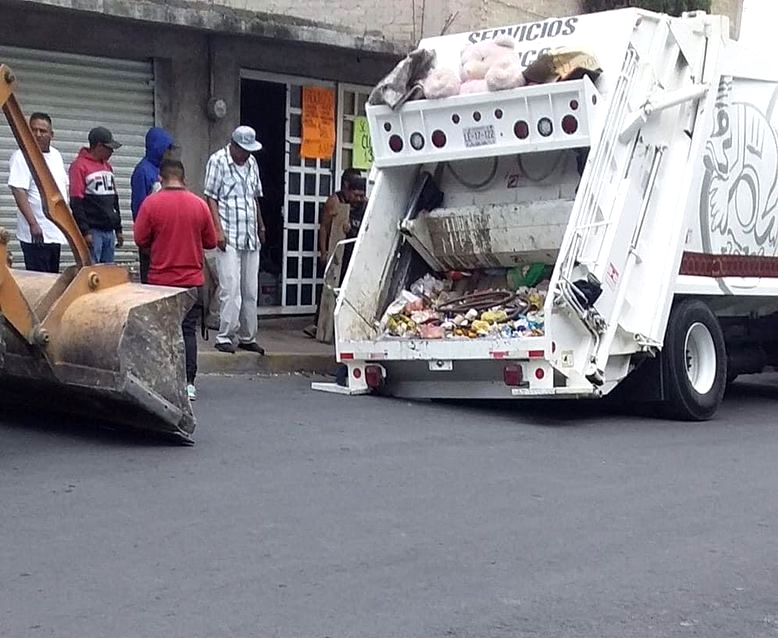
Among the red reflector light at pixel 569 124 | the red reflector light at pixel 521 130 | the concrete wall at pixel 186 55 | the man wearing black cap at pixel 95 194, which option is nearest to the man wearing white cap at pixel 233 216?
the man wearing black cap at pixel 95 194

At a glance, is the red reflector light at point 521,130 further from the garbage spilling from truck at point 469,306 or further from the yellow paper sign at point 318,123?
the yellow paper sign at point 318,123

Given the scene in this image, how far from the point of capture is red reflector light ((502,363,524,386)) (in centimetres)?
948

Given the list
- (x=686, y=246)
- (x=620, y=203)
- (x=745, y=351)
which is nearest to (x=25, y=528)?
(x=620, y=203)

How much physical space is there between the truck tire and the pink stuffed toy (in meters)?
2.11

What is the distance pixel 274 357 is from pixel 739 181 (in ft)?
13.4

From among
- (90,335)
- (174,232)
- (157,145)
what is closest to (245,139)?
(157,145)

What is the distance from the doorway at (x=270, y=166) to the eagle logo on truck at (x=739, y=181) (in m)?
5.28

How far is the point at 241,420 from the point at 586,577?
3.74m

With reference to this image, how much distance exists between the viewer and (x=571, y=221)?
9414 millimetres

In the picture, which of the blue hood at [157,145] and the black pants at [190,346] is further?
the blue hood at [157,145]

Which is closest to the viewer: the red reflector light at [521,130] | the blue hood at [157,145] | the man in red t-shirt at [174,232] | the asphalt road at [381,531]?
the asphalt road at [381,531]

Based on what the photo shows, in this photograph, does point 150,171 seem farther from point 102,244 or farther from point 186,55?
point 186,55

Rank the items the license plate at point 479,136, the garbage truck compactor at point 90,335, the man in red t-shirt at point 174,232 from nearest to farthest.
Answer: the garbage truck compactor at point 90,335
the man in red t-shirt at point 174,232
the license plate at point 479,136

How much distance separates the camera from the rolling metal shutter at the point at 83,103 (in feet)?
40.4
